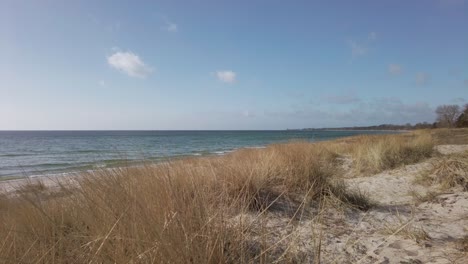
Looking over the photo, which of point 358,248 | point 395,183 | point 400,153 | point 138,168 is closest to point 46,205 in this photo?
point 138,168

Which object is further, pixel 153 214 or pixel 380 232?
pixel 380 232

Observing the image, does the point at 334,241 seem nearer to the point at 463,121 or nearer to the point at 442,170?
the point at 442,170

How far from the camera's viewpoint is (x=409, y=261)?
224 centimetres

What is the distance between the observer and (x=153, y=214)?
1975 mm

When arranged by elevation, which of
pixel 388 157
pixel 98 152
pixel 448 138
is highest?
pixel 98 152

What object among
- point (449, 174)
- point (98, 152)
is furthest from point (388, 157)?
point (98, 152)

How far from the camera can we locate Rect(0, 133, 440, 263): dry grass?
67.5 inches

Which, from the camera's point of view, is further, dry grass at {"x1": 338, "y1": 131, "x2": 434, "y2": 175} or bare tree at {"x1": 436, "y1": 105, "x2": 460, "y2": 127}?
bare tree at {"x1": 436, "y1": 105, "x2": 460, "y2": 127}

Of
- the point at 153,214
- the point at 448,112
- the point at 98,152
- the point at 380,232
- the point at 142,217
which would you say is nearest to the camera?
the point at 142,217

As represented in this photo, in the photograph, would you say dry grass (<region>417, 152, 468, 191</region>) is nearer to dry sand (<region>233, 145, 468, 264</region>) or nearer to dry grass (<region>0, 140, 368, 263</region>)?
→ dry sand (<region>233, 145, 468, 264</region>)

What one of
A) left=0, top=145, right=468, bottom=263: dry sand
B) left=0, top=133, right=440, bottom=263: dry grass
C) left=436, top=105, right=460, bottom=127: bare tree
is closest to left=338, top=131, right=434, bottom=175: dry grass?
left=0, top=145, right=468, bottom=263: dry sand

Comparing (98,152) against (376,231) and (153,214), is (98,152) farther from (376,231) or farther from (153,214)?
(376,231)

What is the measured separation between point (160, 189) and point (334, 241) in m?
1.71

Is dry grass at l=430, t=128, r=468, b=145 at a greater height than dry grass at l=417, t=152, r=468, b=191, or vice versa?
dry grass at l=430, t=128, r=468, b=145
